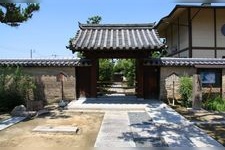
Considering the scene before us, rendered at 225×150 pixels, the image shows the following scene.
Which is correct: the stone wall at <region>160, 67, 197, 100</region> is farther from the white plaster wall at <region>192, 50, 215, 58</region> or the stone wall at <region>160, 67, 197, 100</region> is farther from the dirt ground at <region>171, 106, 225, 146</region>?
the white plaster wall at <region>192, 50, 215, 58</region>

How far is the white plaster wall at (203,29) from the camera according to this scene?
67.5 feet

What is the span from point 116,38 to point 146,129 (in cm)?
873

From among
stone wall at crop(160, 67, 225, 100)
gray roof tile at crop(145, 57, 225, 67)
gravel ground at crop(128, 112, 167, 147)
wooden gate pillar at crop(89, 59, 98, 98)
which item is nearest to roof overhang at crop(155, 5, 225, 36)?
gray roof tile at crop(145, 57, 225, 67)

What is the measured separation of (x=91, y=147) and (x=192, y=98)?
8.44m

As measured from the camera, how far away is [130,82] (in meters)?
30.9

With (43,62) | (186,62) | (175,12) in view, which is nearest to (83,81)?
(43,62)

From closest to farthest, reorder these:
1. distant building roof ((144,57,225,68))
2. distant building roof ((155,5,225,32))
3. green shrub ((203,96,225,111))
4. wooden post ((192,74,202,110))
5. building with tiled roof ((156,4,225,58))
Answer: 1. wooden post ((192,74,202,110))
2. green shrub ((203,96,225,111))
3. distant building roof ((144,57,225,68))
4. distant building roof ((155,5,225,32))
5. building with tiled roof ((156,4,225,58))

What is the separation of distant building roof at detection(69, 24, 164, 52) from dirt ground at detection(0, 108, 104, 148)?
4.61 metres

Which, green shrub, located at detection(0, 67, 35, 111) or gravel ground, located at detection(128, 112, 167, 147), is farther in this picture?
green shrub, located at detection(0, 67, 35, 111)

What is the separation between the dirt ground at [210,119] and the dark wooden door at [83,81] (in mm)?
5236

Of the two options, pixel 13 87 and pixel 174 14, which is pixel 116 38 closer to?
pixel 174 14

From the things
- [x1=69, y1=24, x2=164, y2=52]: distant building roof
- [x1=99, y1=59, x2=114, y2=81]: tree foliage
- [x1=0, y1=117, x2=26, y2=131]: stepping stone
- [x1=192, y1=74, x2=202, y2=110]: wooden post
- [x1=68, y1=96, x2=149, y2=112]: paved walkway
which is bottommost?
[x1=0, y1=117, x2=26, y2=131]: stepping stone

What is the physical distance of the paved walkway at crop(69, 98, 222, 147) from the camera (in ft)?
27.1

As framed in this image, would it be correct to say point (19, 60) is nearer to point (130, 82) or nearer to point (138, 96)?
point (138, 96)
